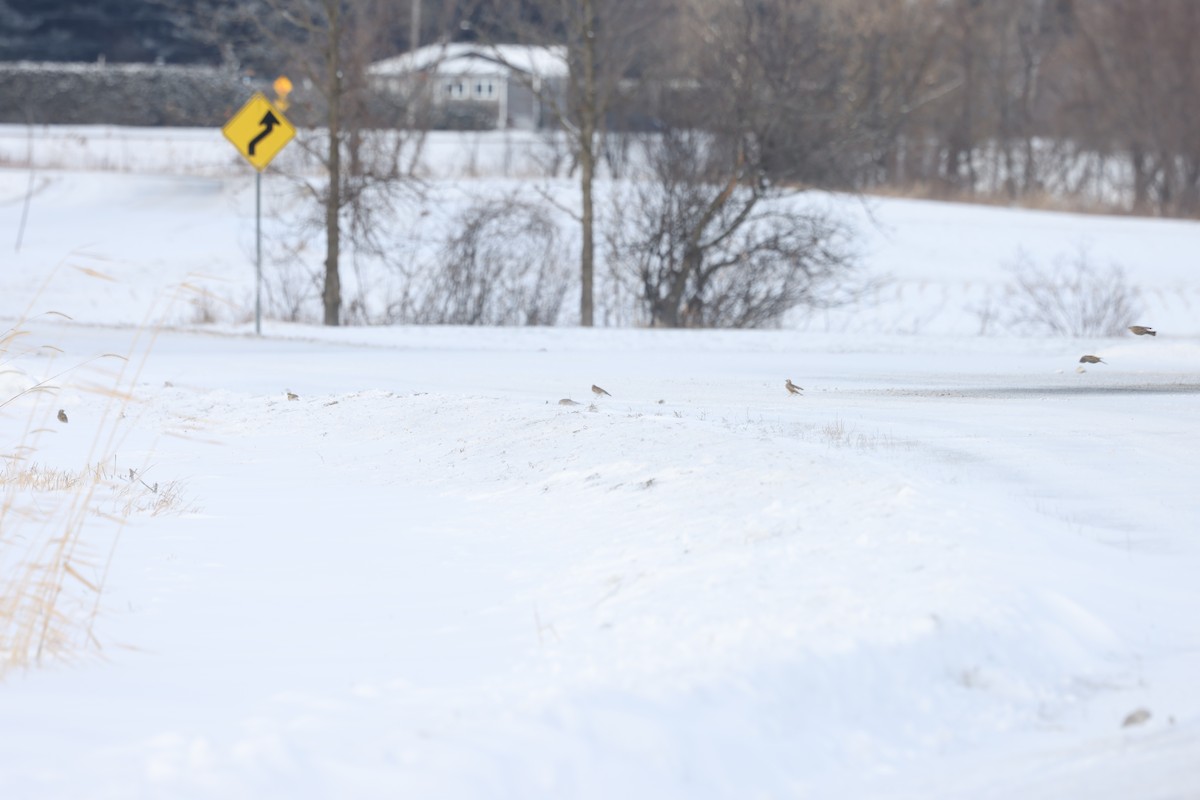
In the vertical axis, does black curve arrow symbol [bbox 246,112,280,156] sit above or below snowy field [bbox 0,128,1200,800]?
above

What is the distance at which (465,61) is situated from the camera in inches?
1941

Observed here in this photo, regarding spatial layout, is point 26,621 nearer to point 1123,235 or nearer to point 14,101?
point 1123,235

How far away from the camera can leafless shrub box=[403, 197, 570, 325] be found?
22578mm

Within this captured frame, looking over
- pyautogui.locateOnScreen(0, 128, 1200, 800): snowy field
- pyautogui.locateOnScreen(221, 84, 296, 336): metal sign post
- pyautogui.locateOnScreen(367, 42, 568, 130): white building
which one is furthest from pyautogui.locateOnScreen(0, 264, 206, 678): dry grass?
pyautogui.locateOnScreen(367, 42, 568, 130): white building

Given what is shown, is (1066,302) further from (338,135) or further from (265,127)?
(265,127)

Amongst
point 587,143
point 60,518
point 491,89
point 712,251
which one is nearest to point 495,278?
point 587,143

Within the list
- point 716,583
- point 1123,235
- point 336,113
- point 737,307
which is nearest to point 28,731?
point 716,583

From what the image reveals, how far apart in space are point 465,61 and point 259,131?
107 feet

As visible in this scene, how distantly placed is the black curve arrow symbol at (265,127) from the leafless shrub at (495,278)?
5.01 metres

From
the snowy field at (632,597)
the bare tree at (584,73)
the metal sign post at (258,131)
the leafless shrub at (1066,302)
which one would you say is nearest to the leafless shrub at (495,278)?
the bare tree at (584,73)

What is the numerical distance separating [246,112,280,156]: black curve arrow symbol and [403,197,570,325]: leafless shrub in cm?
501

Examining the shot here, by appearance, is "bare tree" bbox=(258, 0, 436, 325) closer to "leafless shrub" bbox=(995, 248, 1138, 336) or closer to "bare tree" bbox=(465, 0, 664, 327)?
"bare tree" bbox=(465, 0, 664, 327)

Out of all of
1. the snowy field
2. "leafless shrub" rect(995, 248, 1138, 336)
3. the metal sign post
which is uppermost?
the metal sign post

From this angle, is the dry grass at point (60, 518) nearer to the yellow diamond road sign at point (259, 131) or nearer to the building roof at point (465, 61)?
the yellow diamond road sign at point (259, 131)
